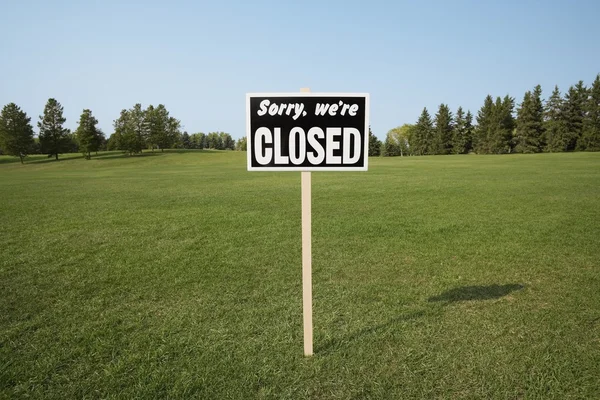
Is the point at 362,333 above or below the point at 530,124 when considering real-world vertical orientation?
below

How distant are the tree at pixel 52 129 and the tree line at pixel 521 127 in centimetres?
7298

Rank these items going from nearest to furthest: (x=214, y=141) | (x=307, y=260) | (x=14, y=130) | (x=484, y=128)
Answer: (x=307, y=260), (x=14, y=130), (x=484, y=128), (x=214, y=141)

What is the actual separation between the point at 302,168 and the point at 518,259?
516 cm

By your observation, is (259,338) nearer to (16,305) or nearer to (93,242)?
(16,305)

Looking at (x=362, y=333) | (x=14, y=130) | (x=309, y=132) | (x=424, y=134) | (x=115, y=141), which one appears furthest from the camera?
(x=424, y=134)

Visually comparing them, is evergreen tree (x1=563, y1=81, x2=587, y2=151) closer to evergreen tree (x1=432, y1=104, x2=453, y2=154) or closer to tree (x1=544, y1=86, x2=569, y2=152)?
tree (x1=544, y1=86, x2=569, y2=152)

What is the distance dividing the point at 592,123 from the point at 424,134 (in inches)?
1164

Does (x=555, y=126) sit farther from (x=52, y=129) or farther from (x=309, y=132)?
(x=52, y=129)

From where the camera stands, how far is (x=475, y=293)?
4.62 meters

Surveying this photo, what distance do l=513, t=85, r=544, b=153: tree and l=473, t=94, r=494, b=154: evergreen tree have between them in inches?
213

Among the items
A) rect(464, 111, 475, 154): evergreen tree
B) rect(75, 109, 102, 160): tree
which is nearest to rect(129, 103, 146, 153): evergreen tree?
rect(75, 109, 102, 160): tree

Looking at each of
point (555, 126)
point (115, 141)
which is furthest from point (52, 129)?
point (555, 126)

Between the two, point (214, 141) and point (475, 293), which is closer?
point (475, 293)

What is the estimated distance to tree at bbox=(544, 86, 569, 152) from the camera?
6166cm
